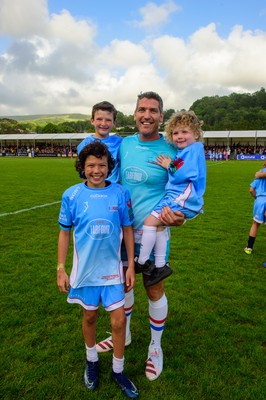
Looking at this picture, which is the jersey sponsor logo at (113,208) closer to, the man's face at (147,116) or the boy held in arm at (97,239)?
the boy held in arm at (97,239)

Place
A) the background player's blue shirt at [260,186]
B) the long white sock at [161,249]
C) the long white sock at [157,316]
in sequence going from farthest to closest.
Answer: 1. the background player's blue shirt at [260,186]
2. the long white sock at [157,316]
3. the long white sock at [161,249]

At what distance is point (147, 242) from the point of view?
118 inches

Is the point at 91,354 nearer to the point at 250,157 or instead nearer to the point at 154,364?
the point at 154,364

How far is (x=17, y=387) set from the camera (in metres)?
2.94

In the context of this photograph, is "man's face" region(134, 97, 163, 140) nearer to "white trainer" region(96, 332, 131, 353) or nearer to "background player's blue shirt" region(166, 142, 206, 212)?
"background player's blue shirt" region(166, 142, 206, 212)

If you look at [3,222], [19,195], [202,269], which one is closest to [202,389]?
[202,269]

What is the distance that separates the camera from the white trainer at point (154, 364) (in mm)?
3115

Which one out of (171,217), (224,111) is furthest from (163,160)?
(224,111)

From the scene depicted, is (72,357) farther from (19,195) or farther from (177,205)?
(19,195)

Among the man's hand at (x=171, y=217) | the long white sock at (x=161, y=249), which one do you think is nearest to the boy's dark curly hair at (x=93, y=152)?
the man's hand at (x=171, y=217)

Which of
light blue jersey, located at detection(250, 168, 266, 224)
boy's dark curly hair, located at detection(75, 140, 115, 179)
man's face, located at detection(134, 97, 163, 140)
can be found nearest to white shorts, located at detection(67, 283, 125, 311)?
boy's dark curly hair, located at detection(75, 140, 115, 179)

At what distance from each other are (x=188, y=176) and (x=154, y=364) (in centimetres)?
180

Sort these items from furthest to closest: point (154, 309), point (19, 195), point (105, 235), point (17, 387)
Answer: point (19, 195), point (154, 309), point (17, 387), point (105, 235)

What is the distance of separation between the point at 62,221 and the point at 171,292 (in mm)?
2596
